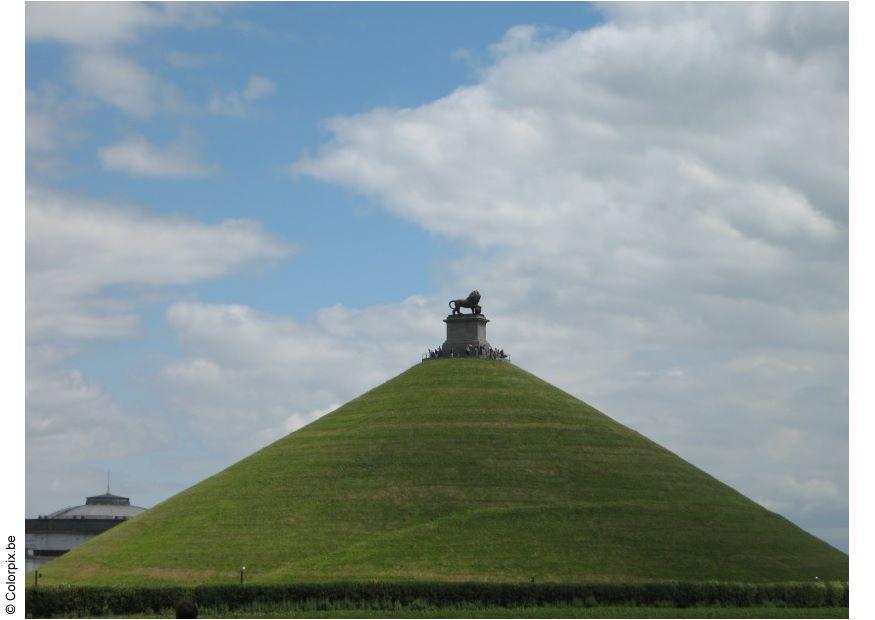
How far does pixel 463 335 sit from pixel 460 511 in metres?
29.5

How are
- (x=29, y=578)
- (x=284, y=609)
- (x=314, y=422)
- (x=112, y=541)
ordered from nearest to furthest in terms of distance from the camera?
(x=284, y=609) < (x=29, y=578) < (x=112, y=541) < (x=314, y=422)

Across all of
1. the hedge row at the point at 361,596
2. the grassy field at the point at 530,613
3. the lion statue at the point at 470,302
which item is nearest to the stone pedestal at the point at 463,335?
the lion statue at the point at 470,302

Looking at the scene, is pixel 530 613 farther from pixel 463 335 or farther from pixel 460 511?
pixel 463 335

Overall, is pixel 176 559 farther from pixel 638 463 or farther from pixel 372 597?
pixel 638 463

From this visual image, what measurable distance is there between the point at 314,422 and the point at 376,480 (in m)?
18.4

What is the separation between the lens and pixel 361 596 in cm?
6869

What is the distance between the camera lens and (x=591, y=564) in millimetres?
81625

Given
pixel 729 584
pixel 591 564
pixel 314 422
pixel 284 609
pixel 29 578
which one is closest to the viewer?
pixel 284 609

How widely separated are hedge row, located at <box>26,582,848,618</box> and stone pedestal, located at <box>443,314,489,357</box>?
4730 cm

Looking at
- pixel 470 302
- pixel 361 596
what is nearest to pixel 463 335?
pixel 470 302

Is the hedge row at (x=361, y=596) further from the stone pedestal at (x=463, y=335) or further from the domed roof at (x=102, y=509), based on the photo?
the domed roof at (x=102, y=509)

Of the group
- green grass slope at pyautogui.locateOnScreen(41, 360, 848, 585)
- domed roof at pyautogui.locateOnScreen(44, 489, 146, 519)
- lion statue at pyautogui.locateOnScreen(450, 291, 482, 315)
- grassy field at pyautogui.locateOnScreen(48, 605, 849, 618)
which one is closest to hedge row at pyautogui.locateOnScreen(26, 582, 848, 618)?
grassy field at pyautogui.locateOnScreen(48, 605, 849, 618)

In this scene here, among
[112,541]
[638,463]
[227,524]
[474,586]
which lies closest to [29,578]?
[112,541]

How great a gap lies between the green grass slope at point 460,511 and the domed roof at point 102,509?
168 feet
